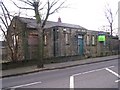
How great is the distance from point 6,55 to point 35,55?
10.4 feet

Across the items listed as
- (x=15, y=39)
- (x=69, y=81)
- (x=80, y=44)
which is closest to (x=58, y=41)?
(x=80, y=44)

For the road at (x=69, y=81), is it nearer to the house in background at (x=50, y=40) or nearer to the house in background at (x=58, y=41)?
the house in background at (x=58, y=41)

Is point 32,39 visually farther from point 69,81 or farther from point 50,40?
point 69,81

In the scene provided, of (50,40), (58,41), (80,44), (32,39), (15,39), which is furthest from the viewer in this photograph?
(80,44)

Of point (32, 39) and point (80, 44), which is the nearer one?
point (32, 39)

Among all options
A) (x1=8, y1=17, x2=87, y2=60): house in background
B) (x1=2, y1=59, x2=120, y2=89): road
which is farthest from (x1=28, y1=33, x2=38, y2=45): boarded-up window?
(x1=2, y1=59, x2=120, y2=89): road

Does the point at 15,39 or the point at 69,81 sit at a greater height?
the point at 15,39

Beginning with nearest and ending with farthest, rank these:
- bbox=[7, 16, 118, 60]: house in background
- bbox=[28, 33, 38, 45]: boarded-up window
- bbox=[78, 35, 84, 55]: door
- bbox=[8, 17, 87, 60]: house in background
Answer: bbox=[7, 16, 118, 60]: house in background → bbox=[8, 17, 87, 60]: house in background → bbox=[28, 33, 38, 45]: boarded-up window → bbox=[78, 35, 84, 55]: door

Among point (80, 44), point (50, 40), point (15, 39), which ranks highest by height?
point (15, 39)

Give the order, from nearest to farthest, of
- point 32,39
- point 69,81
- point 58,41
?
1. point 69,81
2. point 32,39
3. point 58,41

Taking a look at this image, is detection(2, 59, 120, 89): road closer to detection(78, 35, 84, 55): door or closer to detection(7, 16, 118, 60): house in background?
detection(7, 16, 118, 60): house in background

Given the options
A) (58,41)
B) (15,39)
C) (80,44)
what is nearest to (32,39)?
(58,41)

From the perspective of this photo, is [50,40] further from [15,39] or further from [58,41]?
[15,39]

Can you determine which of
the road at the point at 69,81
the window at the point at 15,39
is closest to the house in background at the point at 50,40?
the window at the point at 15,39
